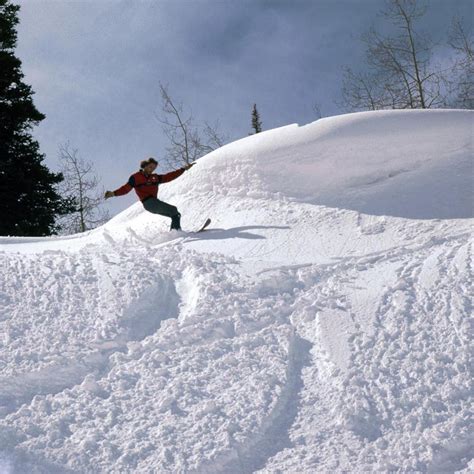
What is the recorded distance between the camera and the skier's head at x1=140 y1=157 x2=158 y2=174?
7691 millimetres

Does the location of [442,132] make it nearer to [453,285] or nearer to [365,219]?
[365,219]

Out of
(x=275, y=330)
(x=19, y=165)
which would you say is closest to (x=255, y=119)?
(x=19, y=165)

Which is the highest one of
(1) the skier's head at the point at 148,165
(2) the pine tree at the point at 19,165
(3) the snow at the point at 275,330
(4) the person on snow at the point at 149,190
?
(2) the pine tree at the point at 19,165

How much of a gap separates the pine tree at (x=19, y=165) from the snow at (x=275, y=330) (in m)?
8.78

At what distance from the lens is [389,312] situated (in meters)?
4.33

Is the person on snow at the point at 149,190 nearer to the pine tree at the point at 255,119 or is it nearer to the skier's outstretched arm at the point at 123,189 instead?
the skier's outstretched arm at the point at 123,189

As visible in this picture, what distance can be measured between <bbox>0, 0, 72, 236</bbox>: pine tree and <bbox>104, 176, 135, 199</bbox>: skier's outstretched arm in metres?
8.98

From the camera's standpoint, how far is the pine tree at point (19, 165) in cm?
1552

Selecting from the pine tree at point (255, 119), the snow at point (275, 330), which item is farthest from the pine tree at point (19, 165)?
the pine tree at point (255, 119)

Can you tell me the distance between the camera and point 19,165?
53.1 ft

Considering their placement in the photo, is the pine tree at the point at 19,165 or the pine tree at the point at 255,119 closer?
the pine tree at the point at 19,165

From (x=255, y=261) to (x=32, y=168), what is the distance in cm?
1308

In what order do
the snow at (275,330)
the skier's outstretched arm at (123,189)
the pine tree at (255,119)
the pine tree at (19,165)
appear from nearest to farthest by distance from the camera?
the snow at (275,330) → the skier's outstretched arm at (123,189) → the pine tree at (19,165) → the pine tree at (255,119)

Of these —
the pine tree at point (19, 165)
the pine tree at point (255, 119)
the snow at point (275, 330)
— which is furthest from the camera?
the pine tree at point (255, 119)
